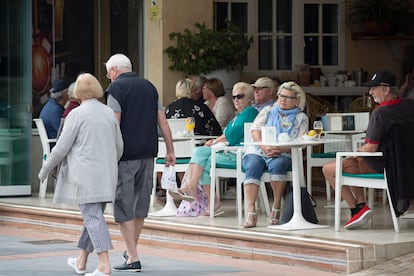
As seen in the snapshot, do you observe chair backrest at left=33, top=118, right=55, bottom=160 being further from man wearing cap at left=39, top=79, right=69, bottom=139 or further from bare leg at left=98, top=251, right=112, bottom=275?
bare leg at left=98, top=251, right=112, bottom=275

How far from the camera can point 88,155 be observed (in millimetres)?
9094

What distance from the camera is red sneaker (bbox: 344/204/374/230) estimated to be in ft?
34.5

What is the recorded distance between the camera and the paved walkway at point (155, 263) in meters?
9.49

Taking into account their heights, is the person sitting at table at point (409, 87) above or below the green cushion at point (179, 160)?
above

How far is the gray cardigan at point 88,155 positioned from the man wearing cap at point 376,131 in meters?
2.34

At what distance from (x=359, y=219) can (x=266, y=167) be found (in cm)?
97

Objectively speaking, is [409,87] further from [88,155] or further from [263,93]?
[88,155]

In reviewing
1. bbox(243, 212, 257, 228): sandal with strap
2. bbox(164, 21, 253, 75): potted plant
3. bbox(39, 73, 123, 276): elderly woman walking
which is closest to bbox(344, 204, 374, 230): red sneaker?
bbox(243, 212, 257, 228): sandal with strap

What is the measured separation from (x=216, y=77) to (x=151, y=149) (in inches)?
227

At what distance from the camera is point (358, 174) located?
410 inches

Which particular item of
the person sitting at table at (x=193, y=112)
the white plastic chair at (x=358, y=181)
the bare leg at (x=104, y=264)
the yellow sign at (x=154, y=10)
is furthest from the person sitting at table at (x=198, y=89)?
the bare leg at (x=104, y=264)

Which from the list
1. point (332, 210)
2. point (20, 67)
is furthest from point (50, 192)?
point (332, 210)

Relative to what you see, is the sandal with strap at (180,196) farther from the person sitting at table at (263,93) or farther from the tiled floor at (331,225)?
the person sitting at table at (263,93)

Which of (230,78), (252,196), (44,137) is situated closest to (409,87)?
(230,78)
